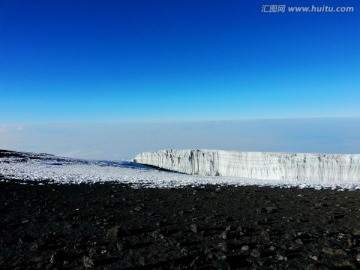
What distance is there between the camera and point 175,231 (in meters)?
7.32

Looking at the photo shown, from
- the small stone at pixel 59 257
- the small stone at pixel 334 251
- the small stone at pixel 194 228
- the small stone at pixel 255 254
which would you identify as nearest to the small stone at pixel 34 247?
the small stone at pixel 59 257

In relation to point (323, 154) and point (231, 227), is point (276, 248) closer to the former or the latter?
point (231, 227)

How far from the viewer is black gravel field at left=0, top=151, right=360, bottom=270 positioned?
576 cm

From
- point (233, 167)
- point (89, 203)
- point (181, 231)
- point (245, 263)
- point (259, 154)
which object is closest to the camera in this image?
point (245, 263)

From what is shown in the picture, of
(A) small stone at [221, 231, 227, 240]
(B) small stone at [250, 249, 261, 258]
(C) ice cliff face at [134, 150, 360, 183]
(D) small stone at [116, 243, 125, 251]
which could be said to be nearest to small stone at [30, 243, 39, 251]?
(D) small stone at [116, 243, 125, 251]

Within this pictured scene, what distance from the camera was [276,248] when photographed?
6.24m

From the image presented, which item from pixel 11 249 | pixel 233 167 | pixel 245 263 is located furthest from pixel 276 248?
pixel 233 167

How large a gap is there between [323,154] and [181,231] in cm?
2112

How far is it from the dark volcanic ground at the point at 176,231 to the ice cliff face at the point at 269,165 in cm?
1092

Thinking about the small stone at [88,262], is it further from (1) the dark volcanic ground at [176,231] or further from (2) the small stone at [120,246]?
(2) the small stone at [120,246]

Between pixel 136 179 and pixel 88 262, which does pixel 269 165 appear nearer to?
pixel 136 179

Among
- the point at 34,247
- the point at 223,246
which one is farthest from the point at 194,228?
the point at 34,247

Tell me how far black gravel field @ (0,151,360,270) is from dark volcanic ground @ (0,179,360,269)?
0.02 metres

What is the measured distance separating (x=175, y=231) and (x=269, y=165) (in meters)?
23.0
